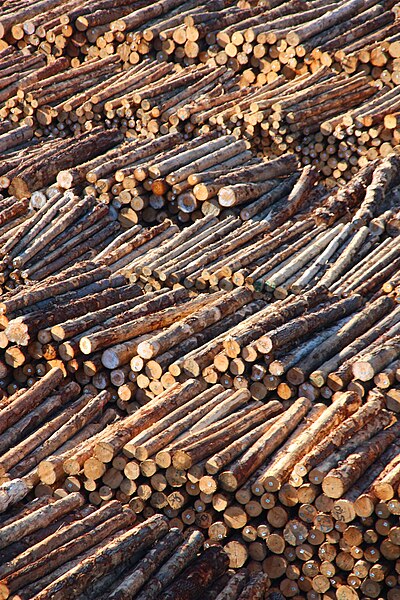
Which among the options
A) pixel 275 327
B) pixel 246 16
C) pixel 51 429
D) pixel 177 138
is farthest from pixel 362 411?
pixel 246 16

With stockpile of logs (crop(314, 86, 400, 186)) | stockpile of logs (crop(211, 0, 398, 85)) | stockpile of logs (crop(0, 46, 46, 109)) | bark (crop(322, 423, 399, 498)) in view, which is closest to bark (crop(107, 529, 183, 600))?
bark (crop(322, 423, 399, 498))

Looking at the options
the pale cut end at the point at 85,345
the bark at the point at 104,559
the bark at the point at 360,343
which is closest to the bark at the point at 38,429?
the pale cut end at the point at 85,345

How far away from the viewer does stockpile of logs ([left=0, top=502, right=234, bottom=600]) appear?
9.38 m

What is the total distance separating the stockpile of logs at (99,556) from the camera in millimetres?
9383

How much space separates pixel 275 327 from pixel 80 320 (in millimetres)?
2681

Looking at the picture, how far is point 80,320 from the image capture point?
42.3 ft

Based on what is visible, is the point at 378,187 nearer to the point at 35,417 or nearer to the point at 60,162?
the point at 60,162

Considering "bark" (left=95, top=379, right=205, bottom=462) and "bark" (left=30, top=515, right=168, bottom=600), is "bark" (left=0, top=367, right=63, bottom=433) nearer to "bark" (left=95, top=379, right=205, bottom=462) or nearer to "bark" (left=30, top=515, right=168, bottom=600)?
"bark" (left=95, top=379, right=205, bottom=462)

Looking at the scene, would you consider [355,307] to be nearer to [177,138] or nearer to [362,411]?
[362,411]

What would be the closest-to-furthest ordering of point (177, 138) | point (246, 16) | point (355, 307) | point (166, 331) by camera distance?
point (166, 331), point (355, 307), point (177, 138), point (246, 16)

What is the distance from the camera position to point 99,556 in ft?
31.8

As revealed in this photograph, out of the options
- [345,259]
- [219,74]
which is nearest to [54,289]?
[345,259]

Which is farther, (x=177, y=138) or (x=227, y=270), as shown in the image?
(x=177, y=138)

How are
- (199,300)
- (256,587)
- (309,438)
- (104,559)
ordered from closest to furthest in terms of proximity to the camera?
1. (104,559)
2. (256,587)
3. (309,438)
4. (199,300)
